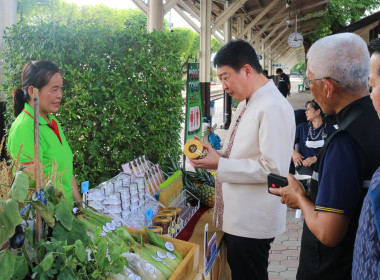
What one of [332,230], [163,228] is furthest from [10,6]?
[332,230]

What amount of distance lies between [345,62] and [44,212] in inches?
50.6

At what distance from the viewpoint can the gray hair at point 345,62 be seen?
153cm

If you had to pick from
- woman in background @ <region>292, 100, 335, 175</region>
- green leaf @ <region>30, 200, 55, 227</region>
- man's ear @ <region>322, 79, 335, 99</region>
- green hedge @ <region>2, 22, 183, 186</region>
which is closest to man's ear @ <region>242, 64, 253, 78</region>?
man's ear @ <region>322, 79, 335, 99</region>

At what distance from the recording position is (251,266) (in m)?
2.29

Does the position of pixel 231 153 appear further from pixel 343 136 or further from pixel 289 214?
pixel 289 214

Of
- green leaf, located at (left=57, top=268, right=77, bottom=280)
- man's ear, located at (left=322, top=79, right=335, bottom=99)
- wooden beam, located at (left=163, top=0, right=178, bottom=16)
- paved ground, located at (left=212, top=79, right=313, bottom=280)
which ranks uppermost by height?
wooden beam, located at (left=163, top=0, right=178, bottom=16)

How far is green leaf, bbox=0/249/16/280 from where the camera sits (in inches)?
44.1

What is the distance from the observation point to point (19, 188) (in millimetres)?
1172

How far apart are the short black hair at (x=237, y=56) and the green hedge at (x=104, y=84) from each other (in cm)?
148

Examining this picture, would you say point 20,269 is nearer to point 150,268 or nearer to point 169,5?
point 150,268

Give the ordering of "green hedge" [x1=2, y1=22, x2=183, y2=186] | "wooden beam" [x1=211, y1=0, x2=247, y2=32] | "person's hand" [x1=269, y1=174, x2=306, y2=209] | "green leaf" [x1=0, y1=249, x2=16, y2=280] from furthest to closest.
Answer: "wooden beam" [x1=211, y1=0, x2=247, y2=32]
"green hedge" [x1=2, y1=22, x2=183, y2=186]
"person's hand" [x1=269, y1=174, x2=306, y2=209]
"green leaf" [x1=0, y1=249, x2=16, y2=280]

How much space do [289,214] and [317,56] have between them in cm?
462

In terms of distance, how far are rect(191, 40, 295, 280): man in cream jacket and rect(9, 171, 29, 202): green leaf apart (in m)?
1.25

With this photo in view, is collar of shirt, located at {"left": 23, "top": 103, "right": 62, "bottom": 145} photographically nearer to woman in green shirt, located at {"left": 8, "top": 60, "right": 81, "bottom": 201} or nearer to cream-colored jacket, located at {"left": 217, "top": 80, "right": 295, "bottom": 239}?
woman in green shirt, located at {"left": 8, "top": 60, "right": 81, "bottom": 201}
